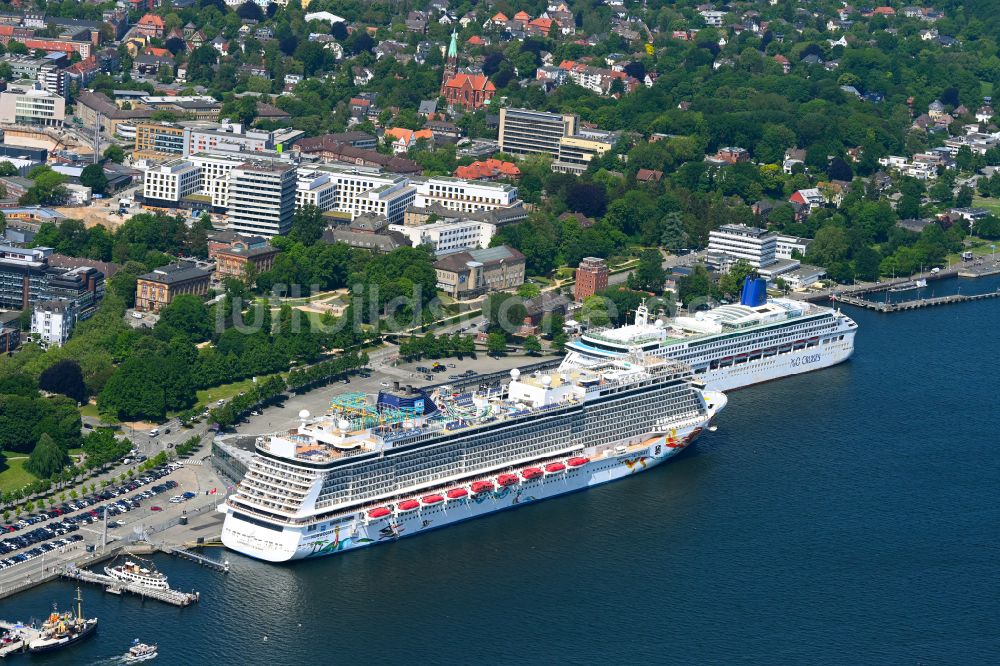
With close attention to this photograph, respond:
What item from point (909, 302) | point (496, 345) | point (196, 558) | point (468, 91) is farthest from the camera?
point (468, 91)

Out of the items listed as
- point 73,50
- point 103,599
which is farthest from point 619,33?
point 103,599

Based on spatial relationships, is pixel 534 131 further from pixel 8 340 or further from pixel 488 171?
pixel 8 340

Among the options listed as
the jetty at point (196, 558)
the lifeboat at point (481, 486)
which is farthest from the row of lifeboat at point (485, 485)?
the jetty at point (196, 558)

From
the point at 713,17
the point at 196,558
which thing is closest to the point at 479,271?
the point at 196,558

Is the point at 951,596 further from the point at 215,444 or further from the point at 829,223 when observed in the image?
the point at 829,223

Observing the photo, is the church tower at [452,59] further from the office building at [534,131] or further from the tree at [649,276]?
the tree at [649,276]

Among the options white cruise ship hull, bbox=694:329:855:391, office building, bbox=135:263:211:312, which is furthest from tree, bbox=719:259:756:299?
office building, bbox=135:263:211:312

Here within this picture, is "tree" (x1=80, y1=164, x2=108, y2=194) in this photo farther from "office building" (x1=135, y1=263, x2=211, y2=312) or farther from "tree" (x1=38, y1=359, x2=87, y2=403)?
"tree" (x1=38, y1=359, x2=87, y2=403)
